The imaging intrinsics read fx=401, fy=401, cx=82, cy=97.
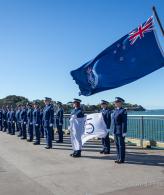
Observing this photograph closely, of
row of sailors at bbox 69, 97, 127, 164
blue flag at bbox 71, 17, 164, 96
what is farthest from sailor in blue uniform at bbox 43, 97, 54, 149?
blue flag at bbox 71, 17, 164, 96

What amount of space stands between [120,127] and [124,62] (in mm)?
1828

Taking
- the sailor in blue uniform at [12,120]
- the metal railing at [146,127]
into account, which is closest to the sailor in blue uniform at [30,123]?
the sailor in blue uniform at [12,120]

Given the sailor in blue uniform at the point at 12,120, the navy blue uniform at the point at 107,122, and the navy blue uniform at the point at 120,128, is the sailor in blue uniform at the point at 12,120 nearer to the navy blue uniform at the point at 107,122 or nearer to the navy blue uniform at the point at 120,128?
the navy blue uniform at the point at 107,122

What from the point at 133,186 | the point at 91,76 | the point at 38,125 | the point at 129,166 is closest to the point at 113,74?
the point at 91,76

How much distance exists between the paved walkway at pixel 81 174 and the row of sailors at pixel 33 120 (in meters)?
1.66

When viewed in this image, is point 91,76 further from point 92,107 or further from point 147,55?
point 92,107

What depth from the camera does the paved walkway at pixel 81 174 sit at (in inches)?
305

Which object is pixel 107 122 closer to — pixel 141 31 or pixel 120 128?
pixel 120 128

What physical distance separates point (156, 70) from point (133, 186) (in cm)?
311

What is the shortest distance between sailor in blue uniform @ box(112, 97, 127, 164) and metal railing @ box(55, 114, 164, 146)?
10.00 ft

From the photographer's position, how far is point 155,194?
7164mm

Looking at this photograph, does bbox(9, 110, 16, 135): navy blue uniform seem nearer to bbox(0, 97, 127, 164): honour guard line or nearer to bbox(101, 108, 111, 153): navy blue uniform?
bbox(0, 97, 127, 164): honour guard line

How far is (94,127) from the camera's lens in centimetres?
1266

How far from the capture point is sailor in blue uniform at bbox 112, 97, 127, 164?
35.2 ft
